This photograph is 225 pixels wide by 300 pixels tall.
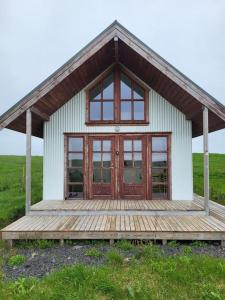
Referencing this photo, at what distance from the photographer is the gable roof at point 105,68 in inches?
264

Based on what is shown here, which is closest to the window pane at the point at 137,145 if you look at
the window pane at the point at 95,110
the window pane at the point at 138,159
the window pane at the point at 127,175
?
the window pane at the point at 138,159

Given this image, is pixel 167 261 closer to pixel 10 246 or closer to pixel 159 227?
pixel 159 227

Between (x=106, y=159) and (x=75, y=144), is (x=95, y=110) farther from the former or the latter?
(x=106, y=159)

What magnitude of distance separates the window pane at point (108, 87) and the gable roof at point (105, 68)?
0.33 meters

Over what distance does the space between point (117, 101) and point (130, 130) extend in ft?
3.09

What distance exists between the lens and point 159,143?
8.65 meters

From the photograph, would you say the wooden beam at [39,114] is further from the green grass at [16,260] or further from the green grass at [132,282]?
the green grass at [132,282]

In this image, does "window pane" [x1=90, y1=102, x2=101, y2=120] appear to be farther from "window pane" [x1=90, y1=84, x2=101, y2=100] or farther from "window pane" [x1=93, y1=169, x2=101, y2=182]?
"window pane" [x1=93, y1=169, x2=101, y2=182]

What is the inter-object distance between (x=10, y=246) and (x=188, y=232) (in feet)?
10.7

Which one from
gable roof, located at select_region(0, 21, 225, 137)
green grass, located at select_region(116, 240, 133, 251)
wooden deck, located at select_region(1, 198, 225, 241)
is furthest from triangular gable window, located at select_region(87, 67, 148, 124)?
green grass, located at select_region(116, 240, 133, 251)

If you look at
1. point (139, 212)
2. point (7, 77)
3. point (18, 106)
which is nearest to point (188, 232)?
point (139, 212)

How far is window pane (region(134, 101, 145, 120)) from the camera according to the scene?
8641 millimetres

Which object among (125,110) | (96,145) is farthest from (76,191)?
(125,110)

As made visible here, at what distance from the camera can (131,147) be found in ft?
28.3
